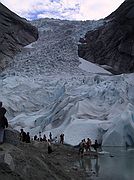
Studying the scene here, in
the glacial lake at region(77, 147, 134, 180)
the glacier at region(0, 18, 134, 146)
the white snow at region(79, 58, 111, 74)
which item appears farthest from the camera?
the white snow at region(79, 58, 111, 74)

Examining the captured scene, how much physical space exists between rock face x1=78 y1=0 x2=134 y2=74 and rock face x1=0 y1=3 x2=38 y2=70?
9.69 m

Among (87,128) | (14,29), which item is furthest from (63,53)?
(87,128)

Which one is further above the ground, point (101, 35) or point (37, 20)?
point (37, 20)

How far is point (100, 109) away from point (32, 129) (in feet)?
19.4

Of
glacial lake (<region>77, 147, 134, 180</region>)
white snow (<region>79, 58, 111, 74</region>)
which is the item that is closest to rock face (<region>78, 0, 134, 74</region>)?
white snow (<region>79, 58, 111, 74</region>)

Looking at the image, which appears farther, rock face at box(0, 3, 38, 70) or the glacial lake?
rock face at box(0, 3, 38, 70)

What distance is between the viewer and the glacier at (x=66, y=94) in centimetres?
2828

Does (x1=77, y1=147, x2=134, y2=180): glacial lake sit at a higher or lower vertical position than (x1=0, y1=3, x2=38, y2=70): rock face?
lower

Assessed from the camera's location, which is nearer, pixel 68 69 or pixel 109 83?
pixel 109 83

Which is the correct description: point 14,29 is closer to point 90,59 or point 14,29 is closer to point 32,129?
point 90,59

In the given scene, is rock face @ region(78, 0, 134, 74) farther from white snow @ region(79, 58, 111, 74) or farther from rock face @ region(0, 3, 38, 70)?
Result: rock face @ region(0, 3, 38, 70)

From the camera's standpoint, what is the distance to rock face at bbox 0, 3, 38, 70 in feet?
189

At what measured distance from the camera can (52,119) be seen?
32.9 meters

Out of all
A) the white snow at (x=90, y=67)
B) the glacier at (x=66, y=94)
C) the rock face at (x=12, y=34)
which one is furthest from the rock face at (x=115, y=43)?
the rock face at (x=12, y=34)
